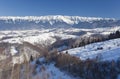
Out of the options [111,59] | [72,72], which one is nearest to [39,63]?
[72,72]

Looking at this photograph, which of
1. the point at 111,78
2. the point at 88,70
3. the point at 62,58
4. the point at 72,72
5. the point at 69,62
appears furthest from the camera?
the point at 62,58

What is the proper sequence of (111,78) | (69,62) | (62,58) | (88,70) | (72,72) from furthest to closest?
(62,58)
(69,62)
(72,72)
(88,70)
(111,78)

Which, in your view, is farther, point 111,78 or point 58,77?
point 58,77

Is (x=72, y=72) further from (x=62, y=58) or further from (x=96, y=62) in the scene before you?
(x=62, y=58)

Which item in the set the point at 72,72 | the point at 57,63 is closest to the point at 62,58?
the point at 57,63

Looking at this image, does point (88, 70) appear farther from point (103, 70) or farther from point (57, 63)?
point (57, 63)

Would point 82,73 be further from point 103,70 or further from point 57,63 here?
point 57,63

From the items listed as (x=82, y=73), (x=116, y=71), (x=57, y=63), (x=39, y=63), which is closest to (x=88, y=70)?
(x=82, y=73)

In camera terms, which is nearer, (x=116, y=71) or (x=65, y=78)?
(x=116, y=71)

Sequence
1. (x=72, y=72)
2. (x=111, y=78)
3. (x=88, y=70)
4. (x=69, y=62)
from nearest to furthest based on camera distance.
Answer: (x=111, y=78) < (x=88, y=70) < (x=72, y=72) < (x=69, y=62)
